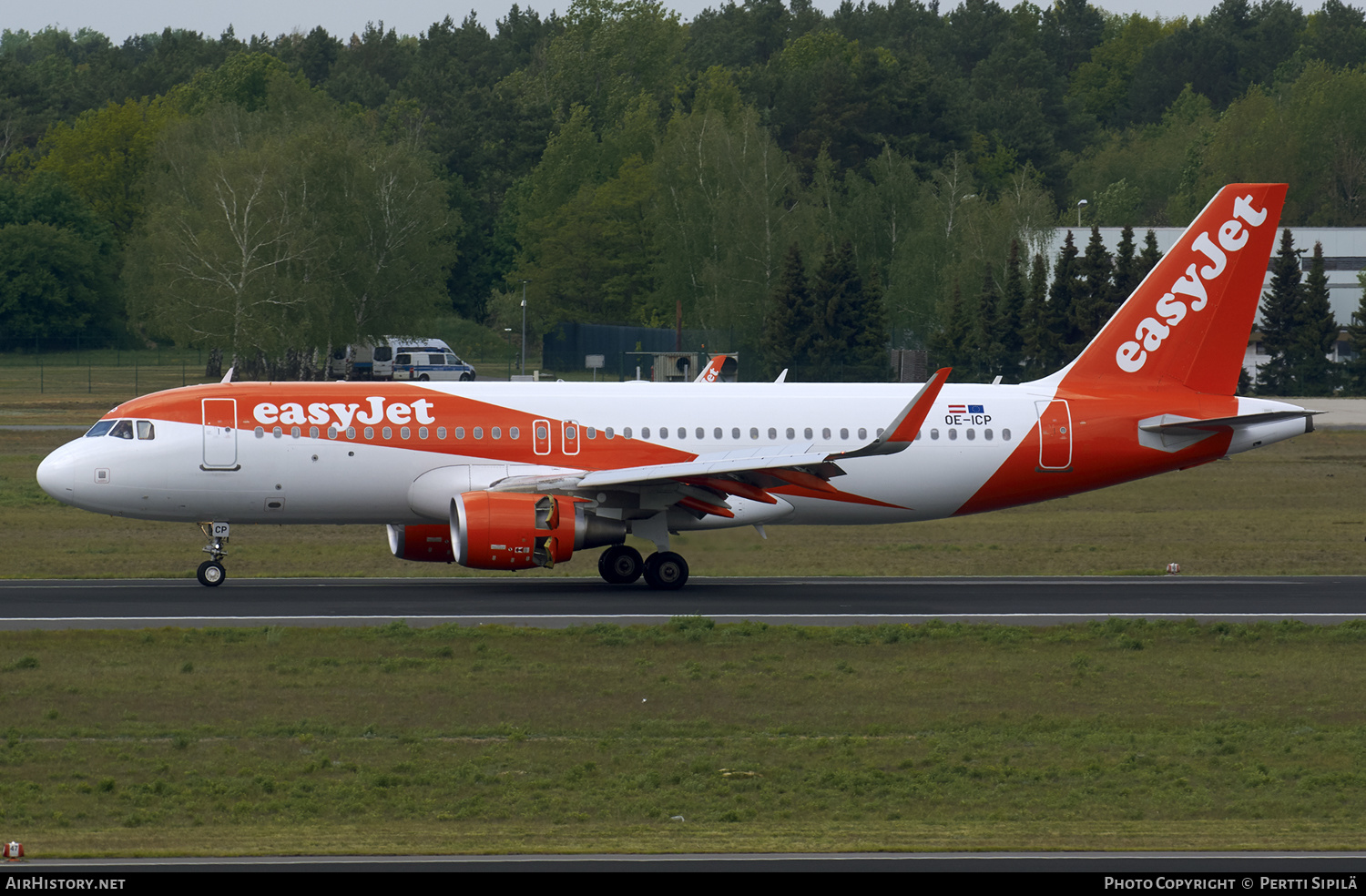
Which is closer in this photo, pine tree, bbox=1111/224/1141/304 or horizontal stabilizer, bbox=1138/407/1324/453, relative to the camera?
horizontal stabilizer, bbox=1138/407/1324/453

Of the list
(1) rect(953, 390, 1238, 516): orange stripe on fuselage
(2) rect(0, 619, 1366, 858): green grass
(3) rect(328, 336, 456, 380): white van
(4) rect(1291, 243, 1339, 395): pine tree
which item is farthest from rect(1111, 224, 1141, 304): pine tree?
(2) rect(0, 619, 1366, 858): green grass

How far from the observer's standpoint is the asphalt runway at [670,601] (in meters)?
25.9

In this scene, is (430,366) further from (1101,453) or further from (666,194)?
(1101,453)

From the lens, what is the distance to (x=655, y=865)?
1212 cm

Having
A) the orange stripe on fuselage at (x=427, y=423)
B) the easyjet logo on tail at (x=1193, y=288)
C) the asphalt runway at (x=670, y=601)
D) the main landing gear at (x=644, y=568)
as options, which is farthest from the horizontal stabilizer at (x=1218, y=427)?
the main landing gear at (x=644, y=568)

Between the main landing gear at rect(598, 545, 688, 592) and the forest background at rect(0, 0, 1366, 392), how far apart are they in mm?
68110

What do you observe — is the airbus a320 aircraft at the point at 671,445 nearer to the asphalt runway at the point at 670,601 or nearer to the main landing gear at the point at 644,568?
the main landing gear at the point at 644,568

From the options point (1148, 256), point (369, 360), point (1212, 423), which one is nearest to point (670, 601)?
point (1212, 423)

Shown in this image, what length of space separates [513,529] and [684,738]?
33.4ft

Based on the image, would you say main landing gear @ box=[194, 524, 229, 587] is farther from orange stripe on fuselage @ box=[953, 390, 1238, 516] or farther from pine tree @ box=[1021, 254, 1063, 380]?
pine tree @ box=[1021, 254, 1063, 380]

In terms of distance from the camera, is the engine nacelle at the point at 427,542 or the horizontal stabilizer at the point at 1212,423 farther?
the horizontal stabilizer at the point at 1212,423

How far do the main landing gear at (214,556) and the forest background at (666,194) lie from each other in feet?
216

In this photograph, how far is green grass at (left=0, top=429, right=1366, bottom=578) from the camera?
33312 millimetres
